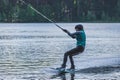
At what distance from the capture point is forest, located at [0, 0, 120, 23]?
17488cm

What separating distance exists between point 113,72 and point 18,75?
4423mm

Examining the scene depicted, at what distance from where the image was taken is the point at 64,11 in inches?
7131

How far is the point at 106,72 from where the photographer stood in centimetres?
2720

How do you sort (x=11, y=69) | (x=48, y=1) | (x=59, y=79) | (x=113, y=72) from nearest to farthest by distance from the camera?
(x=59, y=79) < (x=113, y=72) < (x=11, y=69) < (x=48, y=1)

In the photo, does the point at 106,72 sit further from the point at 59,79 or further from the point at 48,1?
the point at 48,1

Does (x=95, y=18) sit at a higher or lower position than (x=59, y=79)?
lower

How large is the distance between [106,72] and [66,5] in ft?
509

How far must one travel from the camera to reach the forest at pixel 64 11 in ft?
574

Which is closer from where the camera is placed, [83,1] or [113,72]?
[113,72]

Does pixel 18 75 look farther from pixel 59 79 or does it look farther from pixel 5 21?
pixel 5 21

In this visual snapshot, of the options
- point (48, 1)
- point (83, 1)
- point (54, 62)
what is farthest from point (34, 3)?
point (54, 62)

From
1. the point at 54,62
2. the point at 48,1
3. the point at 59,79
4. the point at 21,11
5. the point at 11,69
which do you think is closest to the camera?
the point at 59,79

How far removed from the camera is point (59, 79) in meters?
24.8

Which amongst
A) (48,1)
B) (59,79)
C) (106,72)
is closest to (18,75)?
(59,79)
